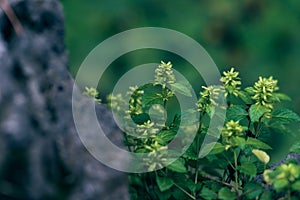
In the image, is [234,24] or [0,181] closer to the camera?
[0,181]

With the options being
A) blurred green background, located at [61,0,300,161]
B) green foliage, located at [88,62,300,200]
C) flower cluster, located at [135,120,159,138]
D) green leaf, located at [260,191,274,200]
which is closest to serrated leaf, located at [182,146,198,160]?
green foliage, located at [88,62,300,200]

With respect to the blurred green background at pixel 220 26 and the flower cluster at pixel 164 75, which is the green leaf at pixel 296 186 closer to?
the flower cluster at pixel 164 75

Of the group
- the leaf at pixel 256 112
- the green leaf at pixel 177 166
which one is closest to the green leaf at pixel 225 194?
the green leaf at pixel 177 166

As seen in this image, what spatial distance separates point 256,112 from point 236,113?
88mm

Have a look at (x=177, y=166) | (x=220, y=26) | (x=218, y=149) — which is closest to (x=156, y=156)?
(x=177, y=166)

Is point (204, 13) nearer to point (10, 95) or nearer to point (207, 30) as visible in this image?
point (207, 30)

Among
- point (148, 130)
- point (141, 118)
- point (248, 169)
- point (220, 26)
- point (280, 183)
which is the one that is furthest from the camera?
point (220, 26)

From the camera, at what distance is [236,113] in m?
1.78

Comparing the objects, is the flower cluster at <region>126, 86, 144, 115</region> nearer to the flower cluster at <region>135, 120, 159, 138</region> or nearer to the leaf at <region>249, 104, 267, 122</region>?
the flower cluster at <region>135, 120, 159, 138</region>

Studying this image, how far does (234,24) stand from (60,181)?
11.0 feet

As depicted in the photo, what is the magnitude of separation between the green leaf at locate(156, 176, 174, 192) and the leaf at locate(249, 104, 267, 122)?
0.95 feet

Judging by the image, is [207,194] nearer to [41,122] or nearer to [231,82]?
[231,82]

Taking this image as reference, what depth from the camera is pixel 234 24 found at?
183 inches

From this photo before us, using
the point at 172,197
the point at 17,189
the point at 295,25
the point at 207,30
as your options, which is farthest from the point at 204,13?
the point at 17,189
